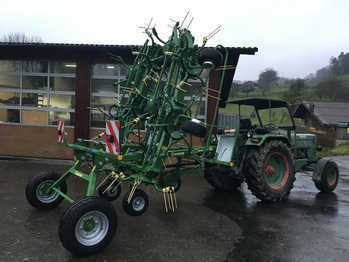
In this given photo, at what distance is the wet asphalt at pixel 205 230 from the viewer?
2.87 meters

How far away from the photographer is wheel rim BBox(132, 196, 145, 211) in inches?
143

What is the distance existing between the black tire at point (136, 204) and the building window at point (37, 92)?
5606 mm

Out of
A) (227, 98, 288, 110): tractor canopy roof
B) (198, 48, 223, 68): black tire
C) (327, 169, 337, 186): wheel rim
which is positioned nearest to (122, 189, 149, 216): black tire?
(198, 48, 223, 68): black tire

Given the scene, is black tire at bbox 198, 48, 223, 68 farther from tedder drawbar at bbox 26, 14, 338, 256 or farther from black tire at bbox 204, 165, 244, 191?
black tire at bbox 204, 165, 244, 191

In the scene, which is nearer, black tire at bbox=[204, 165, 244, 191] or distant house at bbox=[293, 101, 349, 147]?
black tire at bbox=[204, 165, 244, 191]

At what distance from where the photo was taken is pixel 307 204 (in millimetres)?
4730

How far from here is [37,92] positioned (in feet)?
28.0

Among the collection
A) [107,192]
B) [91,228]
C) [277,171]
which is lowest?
[107,192]

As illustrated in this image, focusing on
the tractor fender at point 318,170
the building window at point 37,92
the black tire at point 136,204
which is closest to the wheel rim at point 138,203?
the black tire at point 136,204

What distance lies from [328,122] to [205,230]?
54.8 feet

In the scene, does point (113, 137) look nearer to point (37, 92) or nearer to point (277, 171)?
point (277, 171)

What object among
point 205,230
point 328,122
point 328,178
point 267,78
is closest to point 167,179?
point 205,230

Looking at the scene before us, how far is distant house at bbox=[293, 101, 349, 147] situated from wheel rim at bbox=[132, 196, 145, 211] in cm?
1217

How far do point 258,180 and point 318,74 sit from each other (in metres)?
57.3
